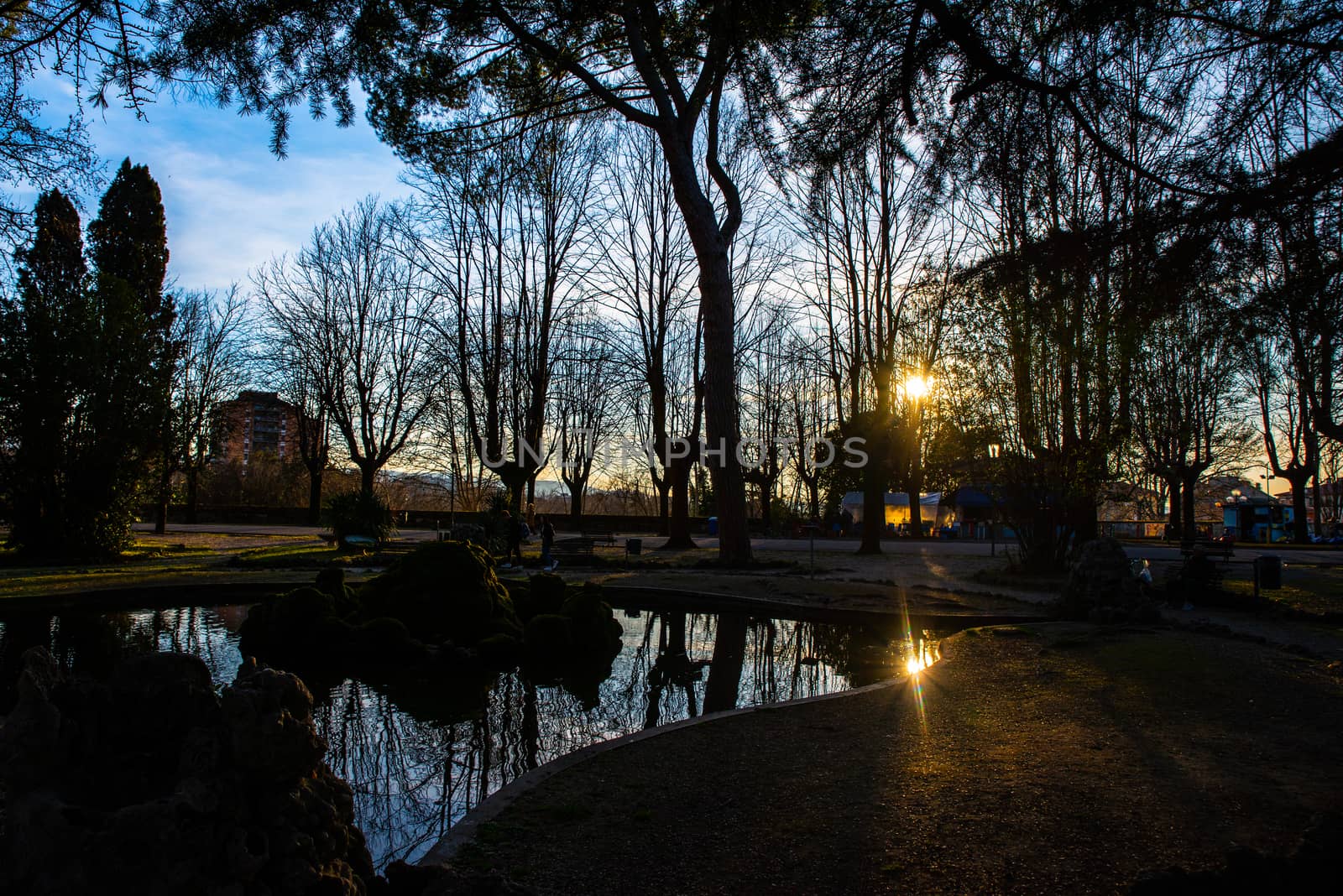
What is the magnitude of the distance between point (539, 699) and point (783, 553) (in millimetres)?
17416

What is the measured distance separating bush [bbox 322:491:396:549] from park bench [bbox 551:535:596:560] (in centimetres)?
463

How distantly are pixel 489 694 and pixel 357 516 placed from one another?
15922mm

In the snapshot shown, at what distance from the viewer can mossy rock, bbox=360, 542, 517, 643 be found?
8578 millimetres

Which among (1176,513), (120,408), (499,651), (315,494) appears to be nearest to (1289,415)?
(1176,513)

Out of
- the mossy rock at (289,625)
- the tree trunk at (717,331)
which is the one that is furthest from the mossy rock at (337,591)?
the tree trunk at (717,331)

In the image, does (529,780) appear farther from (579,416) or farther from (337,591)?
(579,416)

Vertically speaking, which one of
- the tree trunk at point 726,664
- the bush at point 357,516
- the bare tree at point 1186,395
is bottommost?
the tree trunk at point 726,664

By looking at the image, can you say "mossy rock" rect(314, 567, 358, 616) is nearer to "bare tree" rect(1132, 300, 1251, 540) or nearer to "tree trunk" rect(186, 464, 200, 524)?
"bare tree" rect(1132, 300, 1251, 540)

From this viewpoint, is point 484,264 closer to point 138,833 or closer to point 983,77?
point 983,77

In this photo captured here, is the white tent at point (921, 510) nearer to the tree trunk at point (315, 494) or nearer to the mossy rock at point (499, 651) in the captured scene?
the tree trunk at point (315, 494)

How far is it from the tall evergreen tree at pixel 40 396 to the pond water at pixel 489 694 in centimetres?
933

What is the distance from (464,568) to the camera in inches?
350

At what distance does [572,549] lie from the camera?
21.6m

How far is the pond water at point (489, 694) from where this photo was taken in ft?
14.8
